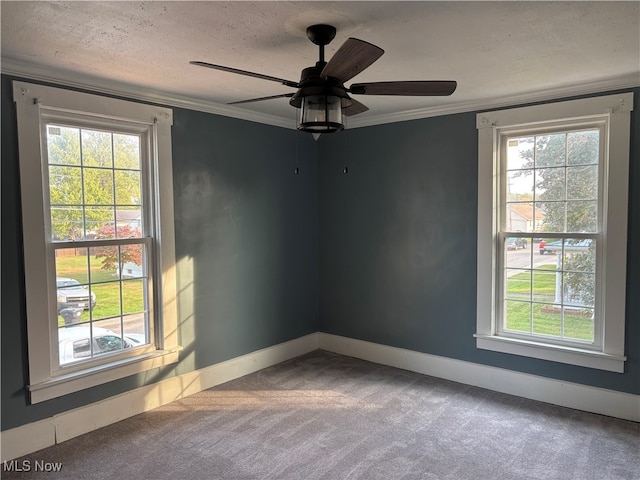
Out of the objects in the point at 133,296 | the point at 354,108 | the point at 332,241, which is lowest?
the point at 133,296

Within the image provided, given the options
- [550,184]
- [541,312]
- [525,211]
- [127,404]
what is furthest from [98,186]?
[541,312]

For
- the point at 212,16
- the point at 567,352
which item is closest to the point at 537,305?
the point at 567,352

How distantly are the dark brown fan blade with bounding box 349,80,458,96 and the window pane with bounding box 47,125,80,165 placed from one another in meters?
2.11

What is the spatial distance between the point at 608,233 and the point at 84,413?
159 inches

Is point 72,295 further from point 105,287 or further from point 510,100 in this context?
point 510,100

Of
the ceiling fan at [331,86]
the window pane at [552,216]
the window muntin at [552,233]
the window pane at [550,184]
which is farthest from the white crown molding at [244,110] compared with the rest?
the ceiling fan at [331,86]

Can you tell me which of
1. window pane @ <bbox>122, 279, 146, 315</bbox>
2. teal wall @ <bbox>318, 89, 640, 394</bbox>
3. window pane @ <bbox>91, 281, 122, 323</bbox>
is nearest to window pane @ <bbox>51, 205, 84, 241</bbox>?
window pane @ <bbox>91, 281, 122, 323</bbox>

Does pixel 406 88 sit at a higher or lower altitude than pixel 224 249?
higher

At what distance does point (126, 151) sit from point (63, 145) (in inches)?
18.1

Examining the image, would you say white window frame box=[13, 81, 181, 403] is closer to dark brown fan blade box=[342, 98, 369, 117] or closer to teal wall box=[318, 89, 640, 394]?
dark brown fan blade box=[342, 98, 369, 117]

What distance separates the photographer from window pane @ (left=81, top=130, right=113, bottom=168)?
10.6 feet

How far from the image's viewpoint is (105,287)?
3.37 metres

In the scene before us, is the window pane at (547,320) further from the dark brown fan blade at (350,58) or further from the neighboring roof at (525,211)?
the dark brown fan blade at (350,58)

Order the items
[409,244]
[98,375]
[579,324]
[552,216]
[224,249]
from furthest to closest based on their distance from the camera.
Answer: [409,244], [224,249], [552,216], [579,324], [98,375]
